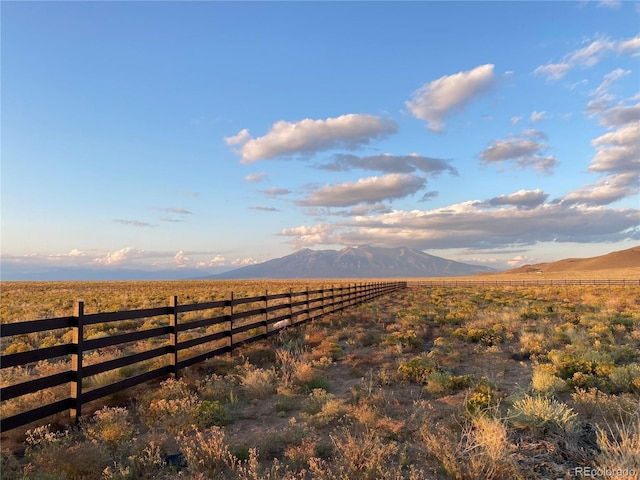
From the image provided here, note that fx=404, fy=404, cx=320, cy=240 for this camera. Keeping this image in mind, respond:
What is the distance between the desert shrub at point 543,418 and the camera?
5.21 meters

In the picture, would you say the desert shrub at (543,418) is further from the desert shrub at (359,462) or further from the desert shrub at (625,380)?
the desert shrub at (625,380)

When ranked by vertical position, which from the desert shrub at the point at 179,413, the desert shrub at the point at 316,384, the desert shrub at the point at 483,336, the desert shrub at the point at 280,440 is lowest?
the desert shrub at the point at 483,336

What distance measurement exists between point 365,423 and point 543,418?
236cm

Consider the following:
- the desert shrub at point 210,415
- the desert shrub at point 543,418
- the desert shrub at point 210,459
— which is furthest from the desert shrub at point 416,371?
the desert shrub at point 210,459

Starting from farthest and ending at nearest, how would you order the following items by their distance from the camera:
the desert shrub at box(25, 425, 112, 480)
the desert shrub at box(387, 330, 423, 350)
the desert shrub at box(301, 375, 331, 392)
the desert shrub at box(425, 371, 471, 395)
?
1. the desert shrub at box(387, 330, 423, 350)
2. the desert shrub at box(301, 375, 331, 392)
3. the desert shrub at box(425, 371, 471, 395)
4. the desert shrub at box(25, 425, 112, 480)

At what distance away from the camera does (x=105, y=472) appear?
433 centimetres

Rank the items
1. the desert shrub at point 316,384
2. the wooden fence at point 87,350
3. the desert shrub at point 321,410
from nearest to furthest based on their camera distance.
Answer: the wooden fence at point 87,350 < the desert shrub at point 321,410 < the desert shrub at point 316,384

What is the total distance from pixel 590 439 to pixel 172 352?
7.17 m

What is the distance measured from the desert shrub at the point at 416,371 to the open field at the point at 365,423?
0.03 metres

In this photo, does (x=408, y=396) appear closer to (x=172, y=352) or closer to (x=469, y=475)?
(x=469, y=475)

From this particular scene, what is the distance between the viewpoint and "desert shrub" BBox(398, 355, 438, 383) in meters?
8.44

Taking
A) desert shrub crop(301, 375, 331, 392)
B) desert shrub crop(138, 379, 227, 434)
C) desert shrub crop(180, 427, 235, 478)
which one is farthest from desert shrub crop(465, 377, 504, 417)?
desert shrub crop(138, 379, 227, 434)

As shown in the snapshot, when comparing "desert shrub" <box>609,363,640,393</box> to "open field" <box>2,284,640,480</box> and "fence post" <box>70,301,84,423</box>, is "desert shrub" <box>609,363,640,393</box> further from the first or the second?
"fence post" <box>70,301,84,423</box>

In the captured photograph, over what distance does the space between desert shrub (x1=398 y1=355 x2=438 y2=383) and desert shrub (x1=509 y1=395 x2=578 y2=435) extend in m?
2.88
